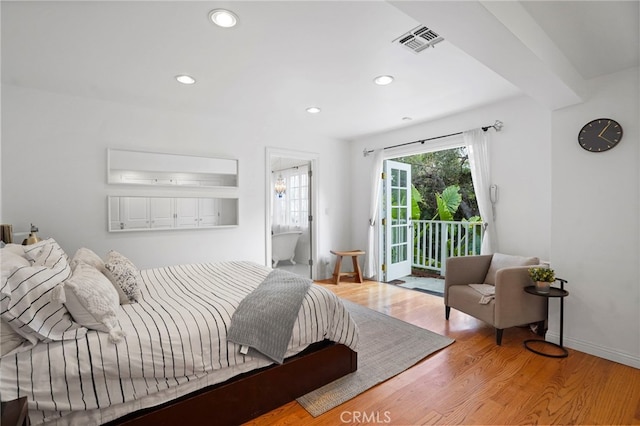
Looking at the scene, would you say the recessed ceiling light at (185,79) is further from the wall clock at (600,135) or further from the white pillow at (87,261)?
the wall clock at (600,135)

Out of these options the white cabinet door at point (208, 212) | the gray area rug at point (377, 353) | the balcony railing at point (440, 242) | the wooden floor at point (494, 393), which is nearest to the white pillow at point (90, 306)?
the wooden floor at point (494, 393)

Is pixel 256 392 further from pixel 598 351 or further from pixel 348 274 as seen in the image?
pixel 348 274

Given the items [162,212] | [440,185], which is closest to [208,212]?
[162,212]

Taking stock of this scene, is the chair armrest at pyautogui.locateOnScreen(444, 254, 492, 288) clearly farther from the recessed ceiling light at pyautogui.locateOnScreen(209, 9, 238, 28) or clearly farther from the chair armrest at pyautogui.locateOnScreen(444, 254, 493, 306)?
the recessed ceiling light at pyautogui.locateOnScreen(209, 9, 238, 28)

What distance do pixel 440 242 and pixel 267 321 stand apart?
15.1 feet

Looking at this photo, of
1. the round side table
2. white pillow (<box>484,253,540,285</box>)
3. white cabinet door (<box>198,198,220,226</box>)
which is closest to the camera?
the round side table

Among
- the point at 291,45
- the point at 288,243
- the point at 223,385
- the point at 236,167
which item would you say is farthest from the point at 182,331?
the point at 288,243

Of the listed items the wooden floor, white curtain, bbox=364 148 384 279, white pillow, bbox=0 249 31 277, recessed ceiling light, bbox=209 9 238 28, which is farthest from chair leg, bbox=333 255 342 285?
white pillow, bbox=0 249 31 277

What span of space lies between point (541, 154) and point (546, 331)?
1792mm

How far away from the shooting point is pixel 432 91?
309 cm

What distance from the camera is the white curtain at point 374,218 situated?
4902 millimetres

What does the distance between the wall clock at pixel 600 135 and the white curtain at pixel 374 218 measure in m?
2.65

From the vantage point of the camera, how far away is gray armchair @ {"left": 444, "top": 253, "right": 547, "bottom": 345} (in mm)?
2621

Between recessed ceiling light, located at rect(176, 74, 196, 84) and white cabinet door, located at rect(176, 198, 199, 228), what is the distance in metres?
1.49
